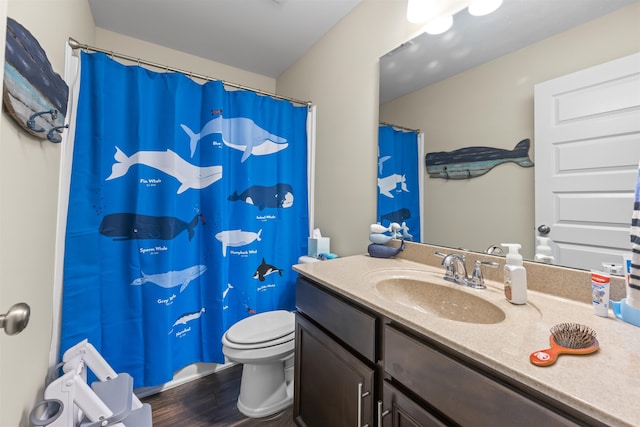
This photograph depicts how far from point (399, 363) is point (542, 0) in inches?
54.7

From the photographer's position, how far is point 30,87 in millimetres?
786

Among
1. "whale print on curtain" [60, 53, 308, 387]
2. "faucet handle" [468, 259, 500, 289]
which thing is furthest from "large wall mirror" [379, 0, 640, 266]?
"whale print on curtain" [60, 53, 308, 387]

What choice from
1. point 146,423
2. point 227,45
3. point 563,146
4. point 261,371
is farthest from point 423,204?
point 227,45

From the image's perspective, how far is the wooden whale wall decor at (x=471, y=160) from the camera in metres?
1.03

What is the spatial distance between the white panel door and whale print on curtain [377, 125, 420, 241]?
0.54 metres

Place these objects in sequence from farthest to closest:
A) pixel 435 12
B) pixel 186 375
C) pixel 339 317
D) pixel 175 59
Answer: pixel 175 59 → pixel 186 375 → pixel 435 12 → pixel 339 317

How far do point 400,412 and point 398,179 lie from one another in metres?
1.11

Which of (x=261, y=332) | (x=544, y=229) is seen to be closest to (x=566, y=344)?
(x=544, y=229)

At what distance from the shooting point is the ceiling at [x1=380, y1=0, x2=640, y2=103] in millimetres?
914

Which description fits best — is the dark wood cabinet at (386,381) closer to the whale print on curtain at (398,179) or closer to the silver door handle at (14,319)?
the whale print on curtain at (398,179)

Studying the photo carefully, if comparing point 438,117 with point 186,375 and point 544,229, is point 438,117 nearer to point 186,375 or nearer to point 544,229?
point 544,229

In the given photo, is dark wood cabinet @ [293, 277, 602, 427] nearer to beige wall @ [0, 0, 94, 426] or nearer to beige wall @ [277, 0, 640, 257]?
beige wall @ [277, 0, 640, 257]

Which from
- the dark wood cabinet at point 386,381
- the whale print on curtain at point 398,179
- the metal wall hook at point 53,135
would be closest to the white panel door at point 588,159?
the whale print on curtain at point 398,179

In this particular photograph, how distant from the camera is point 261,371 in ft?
4.79
